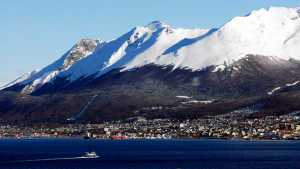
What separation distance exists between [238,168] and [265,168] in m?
5.31

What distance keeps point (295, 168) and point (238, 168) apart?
1255 cm

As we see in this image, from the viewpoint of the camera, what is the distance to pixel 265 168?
199 m

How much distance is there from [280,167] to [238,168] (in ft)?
27.3

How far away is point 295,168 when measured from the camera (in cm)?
19238

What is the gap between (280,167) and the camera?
199625mm

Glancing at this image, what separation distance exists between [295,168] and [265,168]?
8.48m

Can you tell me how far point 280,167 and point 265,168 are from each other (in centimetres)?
304

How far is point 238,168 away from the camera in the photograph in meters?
200
